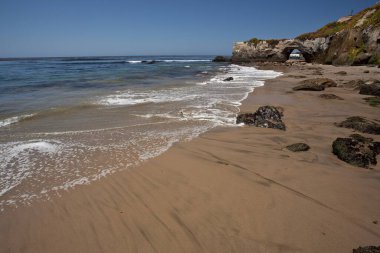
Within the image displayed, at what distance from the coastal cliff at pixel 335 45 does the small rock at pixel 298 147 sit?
25.9 meters

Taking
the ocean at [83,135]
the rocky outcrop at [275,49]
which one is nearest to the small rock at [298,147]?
the ocean at [83,135]

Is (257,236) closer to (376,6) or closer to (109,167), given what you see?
(109,167)

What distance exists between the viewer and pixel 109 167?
452cm

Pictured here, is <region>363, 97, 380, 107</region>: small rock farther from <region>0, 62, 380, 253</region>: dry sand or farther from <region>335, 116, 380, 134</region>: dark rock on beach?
<region>0, 62, 380, 253</region>: dry sand

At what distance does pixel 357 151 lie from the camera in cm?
460

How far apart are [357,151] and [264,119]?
2531 millimetres

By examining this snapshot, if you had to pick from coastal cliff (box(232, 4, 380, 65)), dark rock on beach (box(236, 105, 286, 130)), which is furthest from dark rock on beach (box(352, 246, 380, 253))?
coastal cliff (box(232, 4, 380, 65))

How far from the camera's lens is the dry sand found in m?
2.78

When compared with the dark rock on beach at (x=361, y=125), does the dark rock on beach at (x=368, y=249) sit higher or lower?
lower

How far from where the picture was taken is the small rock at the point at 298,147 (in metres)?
5.11

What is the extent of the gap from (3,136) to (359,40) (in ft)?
107

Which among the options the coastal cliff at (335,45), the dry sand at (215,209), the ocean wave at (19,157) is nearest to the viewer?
the dry sand at (215,209)

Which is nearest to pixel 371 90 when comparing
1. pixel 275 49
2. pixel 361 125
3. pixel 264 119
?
pixel 361 125

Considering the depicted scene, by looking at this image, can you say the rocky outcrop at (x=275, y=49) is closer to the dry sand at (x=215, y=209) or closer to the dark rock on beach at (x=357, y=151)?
the dark rock on beach at (x=357, y=151)
